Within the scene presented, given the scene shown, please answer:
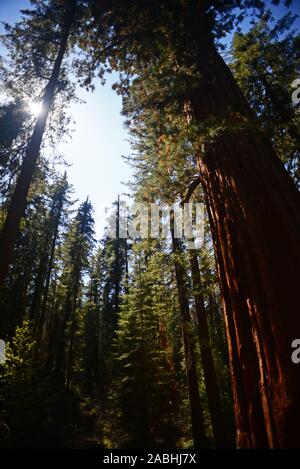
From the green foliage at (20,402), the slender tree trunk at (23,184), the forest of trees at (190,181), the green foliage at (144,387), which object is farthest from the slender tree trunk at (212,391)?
the green foliage at (20,402)

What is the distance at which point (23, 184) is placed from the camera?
6.81 metres

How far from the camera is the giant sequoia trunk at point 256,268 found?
2.39m

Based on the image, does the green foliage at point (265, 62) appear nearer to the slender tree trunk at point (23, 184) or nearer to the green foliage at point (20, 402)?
the slender tree trunk at point (23, 184)

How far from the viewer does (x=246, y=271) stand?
292cm

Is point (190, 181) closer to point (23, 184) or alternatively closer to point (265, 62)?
point (23, 184)

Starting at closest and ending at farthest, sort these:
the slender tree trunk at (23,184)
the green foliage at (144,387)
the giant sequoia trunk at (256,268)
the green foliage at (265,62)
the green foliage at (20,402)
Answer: the giant sequoia trunk at (256,268) < the slender tree trunk at (23,184) < the green foliage at (265,62) < the green foliage at (20,402) < the green foliage at (144,387)

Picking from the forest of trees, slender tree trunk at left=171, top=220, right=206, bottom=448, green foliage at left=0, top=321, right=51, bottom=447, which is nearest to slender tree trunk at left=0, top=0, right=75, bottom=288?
the forest of trees

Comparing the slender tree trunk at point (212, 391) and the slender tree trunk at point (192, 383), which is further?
the slender tree trunk at point (192, 383)

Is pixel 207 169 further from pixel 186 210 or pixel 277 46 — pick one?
pixel 277 46

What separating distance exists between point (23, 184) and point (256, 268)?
5.81 metres

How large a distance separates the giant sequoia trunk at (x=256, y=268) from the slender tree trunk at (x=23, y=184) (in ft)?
14.7

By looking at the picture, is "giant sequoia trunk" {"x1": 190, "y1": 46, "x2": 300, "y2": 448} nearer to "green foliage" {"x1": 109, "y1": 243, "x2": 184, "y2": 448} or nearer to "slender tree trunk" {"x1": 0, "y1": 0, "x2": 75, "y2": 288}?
"slender tree trunk" {"x1": 0, "y1": 0, "x2": 75, "y2": 288}

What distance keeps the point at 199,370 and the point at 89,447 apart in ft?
26.1

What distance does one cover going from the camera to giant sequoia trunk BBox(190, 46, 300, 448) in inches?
94.0
